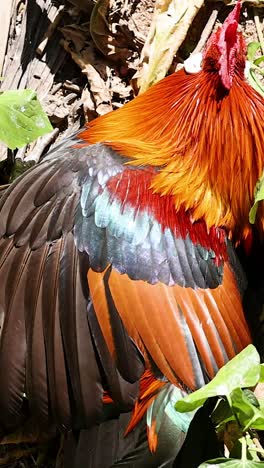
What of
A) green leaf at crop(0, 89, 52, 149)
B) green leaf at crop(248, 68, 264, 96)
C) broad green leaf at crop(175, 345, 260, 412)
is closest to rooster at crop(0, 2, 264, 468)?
green leaf at crop(0, 89, 52, 149)

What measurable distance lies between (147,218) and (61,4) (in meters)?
1.71

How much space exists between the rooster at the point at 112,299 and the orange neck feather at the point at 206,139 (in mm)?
19

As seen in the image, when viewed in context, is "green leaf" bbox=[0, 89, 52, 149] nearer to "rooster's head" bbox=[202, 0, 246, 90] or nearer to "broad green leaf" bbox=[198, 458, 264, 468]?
"rooster's head" bbox=[202, 0, 246, 90]

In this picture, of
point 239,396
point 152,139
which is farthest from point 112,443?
point 152,139

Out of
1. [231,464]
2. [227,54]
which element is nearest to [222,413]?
[231,464]

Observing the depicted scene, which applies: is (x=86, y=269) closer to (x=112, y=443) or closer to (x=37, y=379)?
(x=37, y=379)

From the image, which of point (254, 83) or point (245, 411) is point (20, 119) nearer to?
point (254, 83)

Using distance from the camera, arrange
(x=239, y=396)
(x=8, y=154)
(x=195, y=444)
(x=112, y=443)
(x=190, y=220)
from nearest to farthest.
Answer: (x=239, y=396) < (x=195, y=444) < (x=112, y=443) < (x=190, y=220) < (x=8, y=154)

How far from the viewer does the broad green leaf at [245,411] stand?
2041 millimetres

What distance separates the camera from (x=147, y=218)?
2631 millimetres

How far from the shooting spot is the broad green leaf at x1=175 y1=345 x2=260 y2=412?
2016 millimetres

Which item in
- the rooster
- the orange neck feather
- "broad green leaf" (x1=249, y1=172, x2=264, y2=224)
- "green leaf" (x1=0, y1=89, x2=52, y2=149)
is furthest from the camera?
"green leaf" (x1=0, y1=89, x2=52, y2=149)

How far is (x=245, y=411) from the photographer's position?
2.09m

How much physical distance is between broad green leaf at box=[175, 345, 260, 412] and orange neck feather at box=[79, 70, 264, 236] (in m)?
0.79
